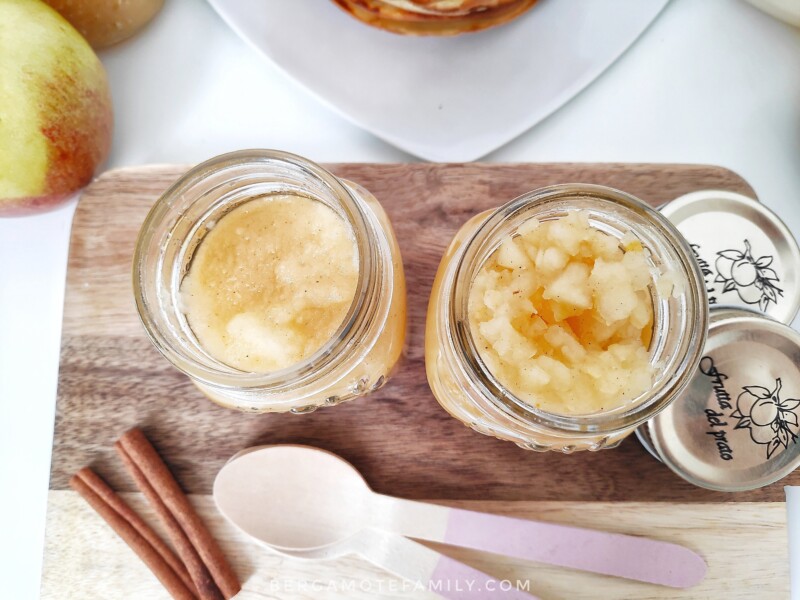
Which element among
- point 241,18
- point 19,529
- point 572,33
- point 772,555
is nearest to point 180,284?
point 241,18

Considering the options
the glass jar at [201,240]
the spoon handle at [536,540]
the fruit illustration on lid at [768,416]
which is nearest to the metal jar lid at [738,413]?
the fruit illustration on lid at [768,416]

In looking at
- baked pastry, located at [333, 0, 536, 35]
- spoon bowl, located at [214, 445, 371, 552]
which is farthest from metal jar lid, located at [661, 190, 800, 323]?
spoon bowl, located at [214, 445, 371, 552]

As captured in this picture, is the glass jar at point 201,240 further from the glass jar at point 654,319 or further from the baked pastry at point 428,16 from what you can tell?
the baked pastry at point 428,16

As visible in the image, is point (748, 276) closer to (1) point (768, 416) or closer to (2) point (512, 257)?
(1) point (768, 416)

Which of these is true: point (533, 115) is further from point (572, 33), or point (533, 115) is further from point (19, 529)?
point (19, 529)

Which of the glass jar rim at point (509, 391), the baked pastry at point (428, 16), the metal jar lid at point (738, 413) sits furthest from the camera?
the baked pastry at point (428, 16)

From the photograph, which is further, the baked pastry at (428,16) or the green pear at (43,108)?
the baked pastry at (428,16)

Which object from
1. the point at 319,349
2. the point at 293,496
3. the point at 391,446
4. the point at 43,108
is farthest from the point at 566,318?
the point at 43,108
